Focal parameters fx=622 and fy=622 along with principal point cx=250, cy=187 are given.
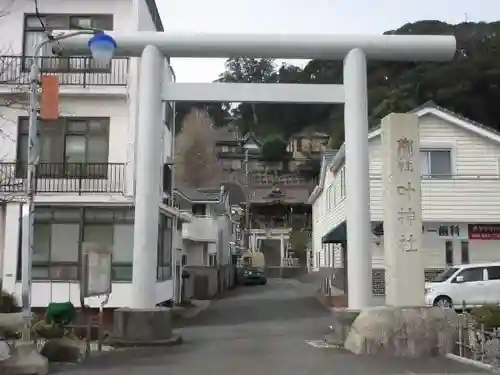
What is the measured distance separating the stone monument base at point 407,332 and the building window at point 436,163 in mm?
13108

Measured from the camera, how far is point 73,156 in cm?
1866

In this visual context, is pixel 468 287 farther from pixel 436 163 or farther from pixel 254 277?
pixel 254 277

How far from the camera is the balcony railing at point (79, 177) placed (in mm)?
18328

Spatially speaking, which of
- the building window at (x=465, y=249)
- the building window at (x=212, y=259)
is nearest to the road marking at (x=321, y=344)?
the building window at (x=465, y=249)

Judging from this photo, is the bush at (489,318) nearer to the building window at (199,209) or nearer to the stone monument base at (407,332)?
the stone monument base at (407,332)

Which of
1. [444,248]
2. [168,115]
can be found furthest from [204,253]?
[444,248]

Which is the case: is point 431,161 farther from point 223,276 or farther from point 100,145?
point 223,276

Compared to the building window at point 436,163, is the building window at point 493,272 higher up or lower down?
lower down

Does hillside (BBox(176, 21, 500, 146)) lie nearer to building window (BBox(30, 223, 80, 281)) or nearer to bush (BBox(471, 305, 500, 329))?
building window (BBox(30, 223, 80, 281))

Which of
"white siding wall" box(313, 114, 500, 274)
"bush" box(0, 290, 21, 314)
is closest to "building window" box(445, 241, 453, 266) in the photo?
"white siding wall" box(313, 114, 500, 274)

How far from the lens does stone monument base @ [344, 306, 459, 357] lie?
1202 cm

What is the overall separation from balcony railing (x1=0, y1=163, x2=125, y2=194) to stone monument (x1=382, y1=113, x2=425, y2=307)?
28.1 feet

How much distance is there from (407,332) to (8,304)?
1107 centimetres

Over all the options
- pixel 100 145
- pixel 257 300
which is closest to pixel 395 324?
pixel 100 145
